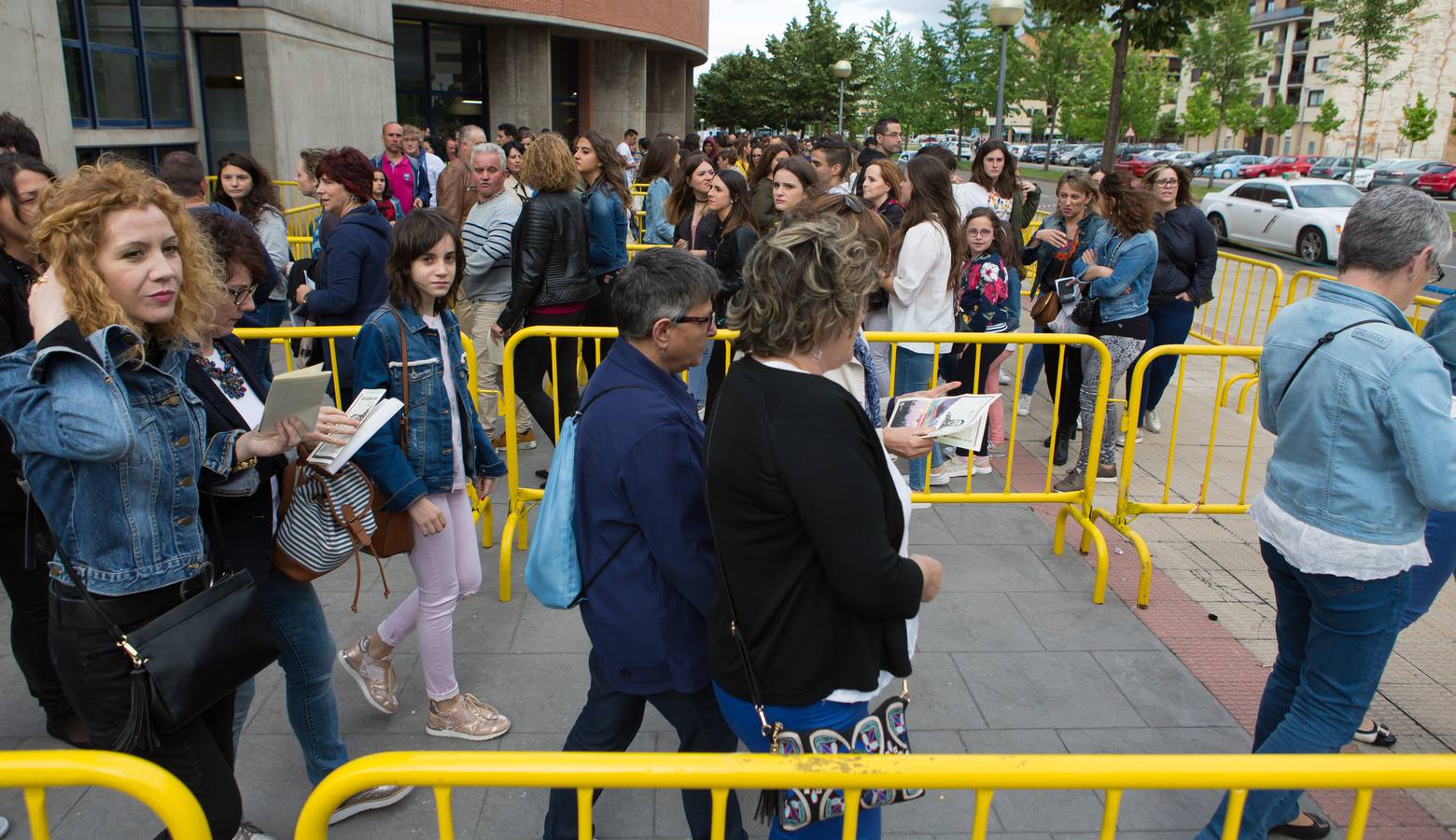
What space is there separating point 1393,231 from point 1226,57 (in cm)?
4548

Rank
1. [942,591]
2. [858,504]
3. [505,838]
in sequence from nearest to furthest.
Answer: [858,504], [505,838], [942,591]

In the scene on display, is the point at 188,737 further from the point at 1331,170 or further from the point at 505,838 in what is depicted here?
the point at 1331,170

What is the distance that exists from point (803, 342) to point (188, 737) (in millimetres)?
1739

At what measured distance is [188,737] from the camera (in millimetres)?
2318

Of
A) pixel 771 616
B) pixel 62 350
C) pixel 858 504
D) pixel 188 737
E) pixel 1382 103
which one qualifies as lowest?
pixel 188 737

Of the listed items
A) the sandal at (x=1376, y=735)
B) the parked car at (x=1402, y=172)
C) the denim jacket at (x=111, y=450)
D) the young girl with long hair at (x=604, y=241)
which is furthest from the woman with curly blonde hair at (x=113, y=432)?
the parked car at (x=1402, y=172)

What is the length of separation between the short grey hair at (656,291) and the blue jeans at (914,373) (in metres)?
3.34

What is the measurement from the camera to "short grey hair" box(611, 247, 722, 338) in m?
2.54

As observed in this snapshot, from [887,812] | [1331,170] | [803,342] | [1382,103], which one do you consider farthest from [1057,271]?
[1382,103]

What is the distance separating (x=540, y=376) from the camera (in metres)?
5.96

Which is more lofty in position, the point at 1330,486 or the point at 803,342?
the point at 803,342

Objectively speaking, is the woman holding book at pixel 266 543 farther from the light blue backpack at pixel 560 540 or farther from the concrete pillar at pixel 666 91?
the concrete pillar at pixel 666 91

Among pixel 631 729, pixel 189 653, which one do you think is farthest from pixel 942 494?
pixel 189 653

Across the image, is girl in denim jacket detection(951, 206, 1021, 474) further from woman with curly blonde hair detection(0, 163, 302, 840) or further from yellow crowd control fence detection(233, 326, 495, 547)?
woman with curly blonde hair detection(0, 163, 302, 840)
